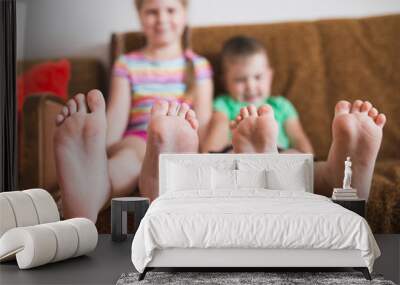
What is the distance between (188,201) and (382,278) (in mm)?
1258

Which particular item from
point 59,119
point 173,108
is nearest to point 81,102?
point 59,119

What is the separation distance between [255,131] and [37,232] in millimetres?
2145

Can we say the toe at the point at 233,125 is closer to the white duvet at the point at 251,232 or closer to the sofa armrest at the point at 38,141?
the sofa armrest at the point at 38,141

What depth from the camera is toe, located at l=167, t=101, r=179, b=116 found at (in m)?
5.57

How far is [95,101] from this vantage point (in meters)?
5.65

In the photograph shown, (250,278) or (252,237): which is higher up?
(252,237)

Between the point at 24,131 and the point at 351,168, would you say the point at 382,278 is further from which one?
the point at 24,131

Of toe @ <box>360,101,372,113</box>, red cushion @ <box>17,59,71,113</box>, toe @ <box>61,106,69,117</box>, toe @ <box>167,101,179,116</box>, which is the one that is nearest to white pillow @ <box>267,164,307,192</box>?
toe @ <box>360,101,372,113</box>

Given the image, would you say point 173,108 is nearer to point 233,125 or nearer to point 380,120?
point 233,125

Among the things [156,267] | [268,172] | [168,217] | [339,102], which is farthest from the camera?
[339,102]

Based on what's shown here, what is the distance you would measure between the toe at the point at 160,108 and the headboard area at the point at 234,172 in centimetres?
37

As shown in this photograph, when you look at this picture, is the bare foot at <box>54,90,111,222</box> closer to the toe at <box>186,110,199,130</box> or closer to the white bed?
the toe at <box>186,110,199,130</box>

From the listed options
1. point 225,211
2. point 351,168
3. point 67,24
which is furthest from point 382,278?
point 67,24

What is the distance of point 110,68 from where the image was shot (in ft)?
18.7
